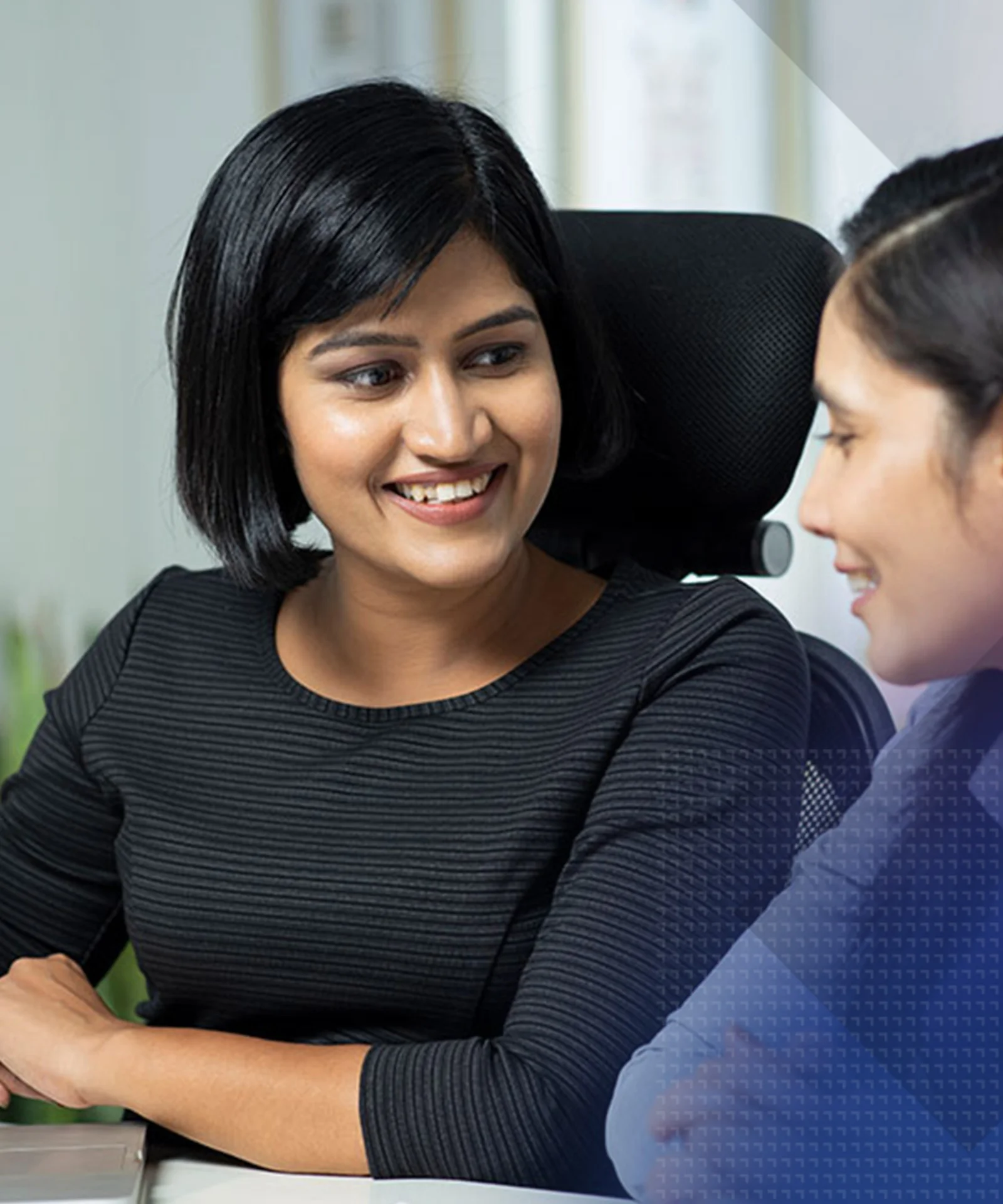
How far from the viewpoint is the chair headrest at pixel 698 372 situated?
104cm

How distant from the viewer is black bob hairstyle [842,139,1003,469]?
46 centimetres

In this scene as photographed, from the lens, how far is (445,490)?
102 cm

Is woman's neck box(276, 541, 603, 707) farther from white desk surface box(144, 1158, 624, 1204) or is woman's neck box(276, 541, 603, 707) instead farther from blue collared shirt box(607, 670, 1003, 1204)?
blue collared shirt box(607, 670, 1003, 1204)

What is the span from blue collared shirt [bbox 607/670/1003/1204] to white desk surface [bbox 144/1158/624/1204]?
0.84ft

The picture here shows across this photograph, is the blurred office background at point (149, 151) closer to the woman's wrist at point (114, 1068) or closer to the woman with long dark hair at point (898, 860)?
the woman's wrist at point (114, 1068)

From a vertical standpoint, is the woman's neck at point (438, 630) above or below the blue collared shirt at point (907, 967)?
below

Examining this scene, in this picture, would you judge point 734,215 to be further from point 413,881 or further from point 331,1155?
point 331,1155

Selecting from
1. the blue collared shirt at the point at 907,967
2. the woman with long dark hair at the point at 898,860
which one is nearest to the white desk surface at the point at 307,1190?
the woman with long dark hair at the point at 898,860

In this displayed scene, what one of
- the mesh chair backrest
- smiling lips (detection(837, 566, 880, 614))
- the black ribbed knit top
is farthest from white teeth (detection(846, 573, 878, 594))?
the black ribbed knit top

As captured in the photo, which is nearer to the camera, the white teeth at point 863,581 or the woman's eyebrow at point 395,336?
the white teeth at point 863,581

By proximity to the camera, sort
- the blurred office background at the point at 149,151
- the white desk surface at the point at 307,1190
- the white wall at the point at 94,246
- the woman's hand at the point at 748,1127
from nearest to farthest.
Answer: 1. the woman's hand at the point at 748,1127
2. the white desk surface at the point at 307,1190
3. the blurred office background at the point at 149,151
4. the white wall at the point at 94,246

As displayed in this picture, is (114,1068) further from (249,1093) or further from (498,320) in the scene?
(498,320)

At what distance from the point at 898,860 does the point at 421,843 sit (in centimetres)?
49

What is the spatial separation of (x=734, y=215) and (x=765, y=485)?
177 mm
